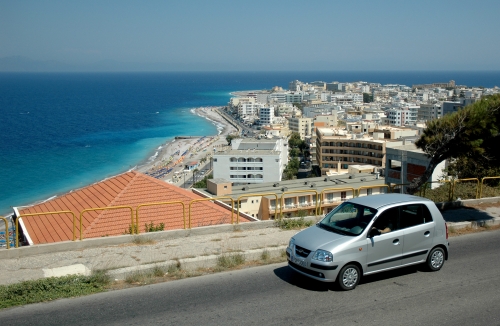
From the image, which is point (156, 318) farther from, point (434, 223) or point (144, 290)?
point (434, 223)

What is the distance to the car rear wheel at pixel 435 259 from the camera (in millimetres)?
8016

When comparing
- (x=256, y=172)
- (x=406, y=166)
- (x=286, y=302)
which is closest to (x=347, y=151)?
(x=256, y=172)

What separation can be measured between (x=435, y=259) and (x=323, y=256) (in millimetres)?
2248

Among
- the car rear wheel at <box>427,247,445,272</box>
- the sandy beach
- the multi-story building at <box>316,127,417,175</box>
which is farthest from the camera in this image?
the multi-story building at <box>316,127,417,175</box>

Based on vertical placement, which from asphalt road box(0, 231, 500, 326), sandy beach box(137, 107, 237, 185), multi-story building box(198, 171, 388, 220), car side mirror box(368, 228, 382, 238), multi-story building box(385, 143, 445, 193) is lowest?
sandy beach box(137, 107, 237, 185)

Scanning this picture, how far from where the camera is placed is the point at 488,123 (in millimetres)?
11562

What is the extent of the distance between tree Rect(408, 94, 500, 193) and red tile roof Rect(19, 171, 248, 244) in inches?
208

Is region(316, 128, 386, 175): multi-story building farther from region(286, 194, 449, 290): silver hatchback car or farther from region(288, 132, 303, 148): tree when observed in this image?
region(286, 194, 449, 290): silver hatchback car

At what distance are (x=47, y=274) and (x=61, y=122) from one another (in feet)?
391

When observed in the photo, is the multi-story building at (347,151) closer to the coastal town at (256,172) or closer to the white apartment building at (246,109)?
the coastal town at (256,172)

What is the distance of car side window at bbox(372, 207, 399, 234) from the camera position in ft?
24.8

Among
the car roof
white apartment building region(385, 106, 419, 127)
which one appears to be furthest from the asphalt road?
white apartment building region(385, 106, 419, 127)

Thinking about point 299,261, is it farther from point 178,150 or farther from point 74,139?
point 74,139

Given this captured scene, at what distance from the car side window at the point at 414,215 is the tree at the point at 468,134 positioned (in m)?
4.41
